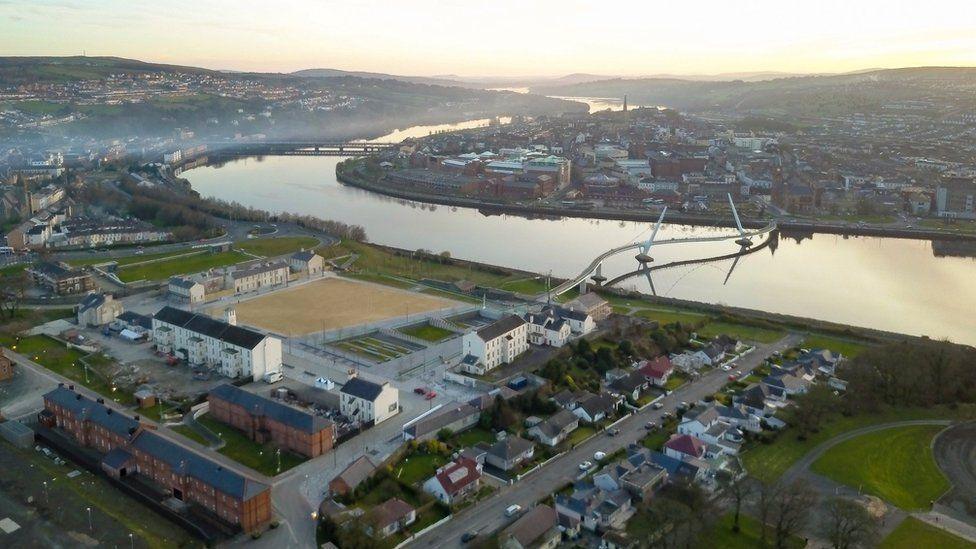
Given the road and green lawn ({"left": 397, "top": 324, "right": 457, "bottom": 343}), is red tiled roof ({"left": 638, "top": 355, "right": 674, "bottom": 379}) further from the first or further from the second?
green lawn ({"left": 397, "top": 324, "right": 457, "bottom": 343})

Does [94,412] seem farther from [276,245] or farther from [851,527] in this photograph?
[276,245]

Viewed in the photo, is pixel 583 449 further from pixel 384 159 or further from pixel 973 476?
pixel 384 159

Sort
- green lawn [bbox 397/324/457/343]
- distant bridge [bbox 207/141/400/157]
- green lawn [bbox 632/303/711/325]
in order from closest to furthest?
green lawn [bbox 397/324/457/343] → green lawn [bbox 632/303/711/325] → distant bridge [bbox 207/141/400/157]

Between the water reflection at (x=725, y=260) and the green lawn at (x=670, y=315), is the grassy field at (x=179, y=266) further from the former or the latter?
the green lawn at (x=670, y=315)

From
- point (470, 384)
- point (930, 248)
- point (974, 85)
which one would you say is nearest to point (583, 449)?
point (470, 384)

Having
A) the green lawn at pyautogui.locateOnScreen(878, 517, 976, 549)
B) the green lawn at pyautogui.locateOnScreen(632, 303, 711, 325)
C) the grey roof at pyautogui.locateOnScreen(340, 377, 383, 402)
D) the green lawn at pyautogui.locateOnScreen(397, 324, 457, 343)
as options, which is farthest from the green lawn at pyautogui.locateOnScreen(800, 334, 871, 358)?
the grey roof at pyautogui.locateOnScreen(340, 377, 383, 402)
